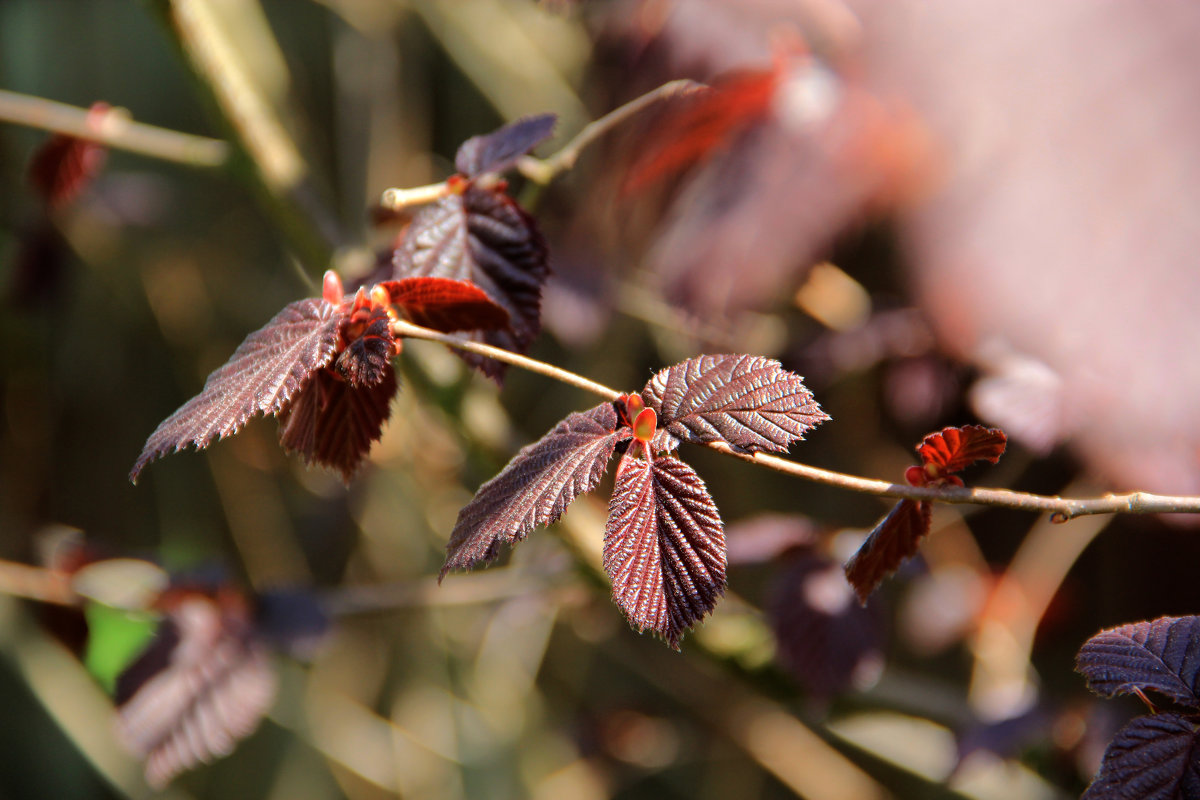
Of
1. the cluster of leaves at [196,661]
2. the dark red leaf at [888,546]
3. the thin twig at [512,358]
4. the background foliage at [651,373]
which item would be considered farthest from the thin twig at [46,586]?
the dark red leaf at [888,546]

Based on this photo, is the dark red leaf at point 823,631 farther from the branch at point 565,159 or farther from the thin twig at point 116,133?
the thin twig at point 116,133

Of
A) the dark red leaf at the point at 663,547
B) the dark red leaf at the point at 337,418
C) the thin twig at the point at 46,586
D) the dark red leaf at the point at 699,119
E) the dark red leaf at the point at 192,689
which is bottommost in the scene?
the thin twig at the point at 46,586

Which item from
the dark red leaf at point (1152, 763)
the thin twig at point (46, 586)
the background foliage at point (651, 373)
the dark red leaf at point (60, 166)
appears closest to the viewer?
the dark red leaf at point (1152, 763)

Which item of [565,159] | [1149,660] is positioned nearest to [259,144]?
[565,159]

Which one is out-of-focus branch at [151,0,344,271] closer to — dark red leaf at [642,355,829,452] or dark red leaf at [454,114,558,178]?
dark red leaf at [454,114,558,178]

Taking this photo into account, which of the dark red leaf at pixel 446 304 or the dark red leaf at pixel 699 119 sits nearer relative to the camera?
the dark red leaf at pixel 446 304

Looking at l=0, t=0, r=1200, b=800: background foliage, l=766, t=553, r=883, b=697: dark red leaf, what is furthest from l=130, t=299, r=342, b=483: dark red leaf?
l=766, t=553, r=883, b=697: dark red leaf
